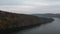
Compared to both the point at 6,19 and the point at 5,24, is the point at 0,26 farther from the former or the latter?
the point at 6,19

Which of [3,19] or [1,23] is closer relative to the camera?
[1,23]

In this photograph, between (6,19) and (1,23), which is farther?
(6,19)

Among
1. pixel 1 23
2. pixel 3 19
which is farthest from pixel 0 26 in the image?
pixel 3 19

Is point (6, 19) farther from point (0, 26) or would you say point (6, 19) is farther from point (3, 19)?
point (0, 26)

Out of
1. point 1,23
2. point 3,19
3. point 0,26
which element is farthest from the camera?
point 3,19

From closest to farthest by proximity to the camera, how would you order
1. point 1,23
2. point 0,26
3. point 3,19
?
1. point 0,26
2. point 1,23
3. point 3,19

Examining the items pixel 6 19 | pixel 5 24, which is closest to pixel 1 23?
pixel 5 24

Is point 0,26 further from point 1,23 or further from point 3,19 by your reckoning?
point 3,19

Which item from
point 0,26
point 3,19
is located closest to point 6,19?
point 3,19
